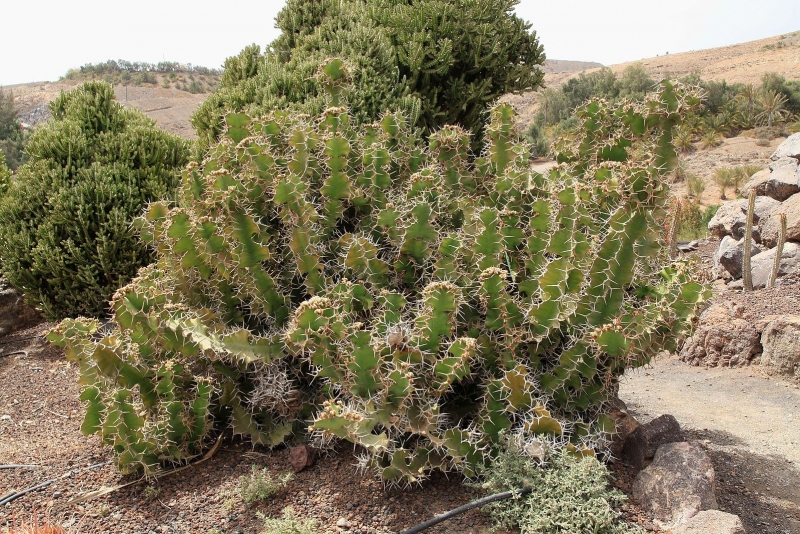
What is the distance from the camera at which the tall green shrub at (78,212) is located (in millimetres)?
5488

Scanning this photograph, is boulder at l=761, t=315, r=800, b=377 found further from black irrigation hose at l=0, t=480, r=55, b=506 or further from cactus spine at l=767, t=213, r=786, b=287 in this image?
black irrigation hose at l=0, t=480, r=55, b=506

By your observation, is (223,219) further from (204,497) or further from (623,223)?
(623,223)

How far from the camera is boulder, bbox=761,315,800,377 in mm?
6059

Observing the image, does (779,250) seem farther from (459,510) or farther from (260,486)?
(260,486)

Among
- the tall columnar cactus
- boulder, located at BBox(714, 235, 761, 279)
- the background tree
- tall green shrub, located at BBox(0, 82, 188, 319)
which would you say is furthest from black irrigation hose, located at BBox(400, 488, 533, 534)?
the background tree

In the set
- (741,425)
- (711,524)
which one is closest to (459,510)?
(711,524)

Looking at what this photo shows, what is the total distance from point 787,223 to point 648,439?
7.11 m

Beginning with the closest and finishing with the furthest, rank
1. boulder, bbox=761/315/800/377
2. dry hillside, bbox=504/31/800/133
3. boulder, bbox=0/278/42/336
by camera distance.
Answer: boulder, bbox=761/315/800/377 → boulder, bbox=0/278/42/336 → dry hillside, bbox=504/31/800/133

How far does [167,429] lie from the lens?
3.07 m

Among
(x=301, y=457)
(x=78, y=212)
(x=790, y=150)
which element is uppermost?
(x=78, y=212)

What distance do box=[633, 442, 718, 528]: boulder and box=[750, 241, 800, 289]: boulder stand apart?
21.0 ft

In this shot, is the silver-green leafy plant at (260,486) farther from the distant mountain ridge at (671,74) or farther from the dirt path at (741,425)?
the distant mountain ridge at (671,74)

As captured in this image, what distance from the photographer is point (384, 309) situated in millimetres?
3088

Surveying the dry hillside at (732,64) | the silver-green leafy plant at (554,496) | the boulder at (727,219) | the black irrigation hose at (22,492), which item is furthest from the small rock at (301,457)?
the dry hillside at (732,64)
